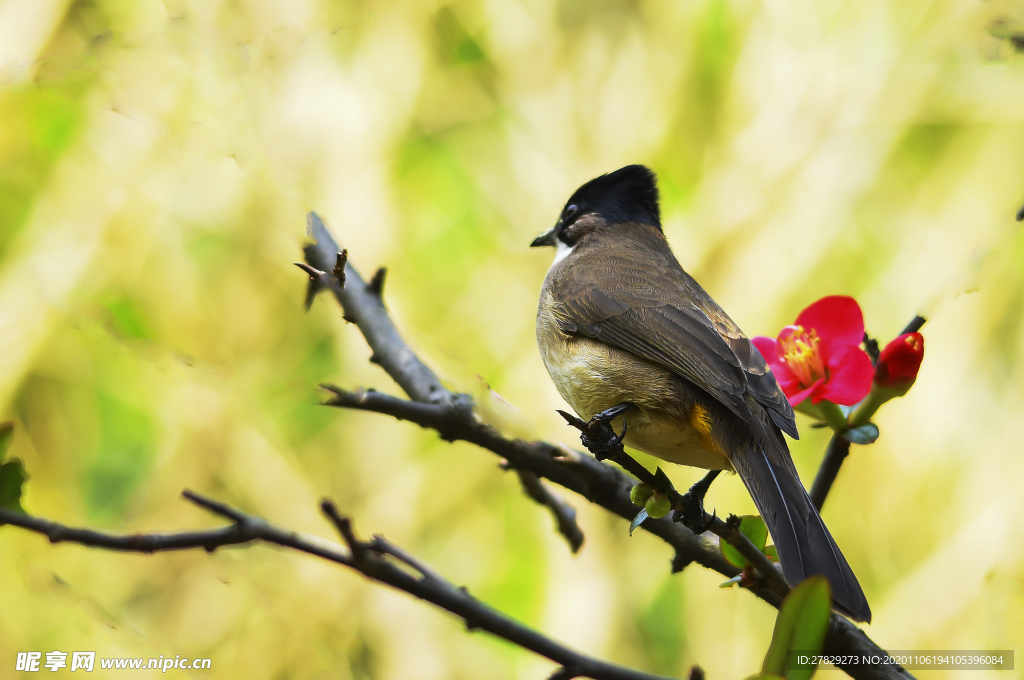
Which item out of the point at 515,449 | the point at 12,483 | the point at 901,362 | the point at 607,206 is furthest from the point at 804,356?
the point at 607,206

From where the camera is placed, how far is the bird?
1154mm

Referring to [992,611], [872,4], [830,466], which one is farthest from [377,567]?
[872,4]

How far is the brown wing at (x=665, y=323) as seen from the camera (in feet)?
4.76

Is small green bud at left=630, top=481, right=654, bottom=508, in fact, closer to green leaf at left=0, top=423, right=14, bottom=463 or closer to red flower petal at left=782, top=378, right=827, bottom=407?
red flower petal at left=782, top=378, right=827, bottom=407

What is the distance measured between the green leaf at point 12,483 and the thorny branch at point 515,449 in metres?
0.36

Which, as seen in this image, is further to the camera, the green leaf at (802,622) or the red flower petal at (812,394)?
the red flower petal at (812,394)

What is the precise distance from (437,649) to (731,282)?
2049 millimetres

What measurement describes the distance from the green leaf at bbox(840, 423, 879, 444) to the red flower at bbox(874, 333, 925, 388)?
2.6 inches

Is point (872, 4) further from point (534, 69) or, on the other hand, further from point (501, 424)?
point (501, 424)

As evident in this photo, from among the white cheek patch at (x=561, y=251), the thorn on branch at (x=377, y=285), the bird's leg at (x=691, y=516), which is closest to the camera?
the bird's leg at (x=691, y=516)

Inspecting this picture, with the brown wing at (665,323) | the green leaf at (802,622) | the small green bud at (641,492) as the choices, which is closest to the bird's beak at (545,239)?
the brown wing at (665,323)

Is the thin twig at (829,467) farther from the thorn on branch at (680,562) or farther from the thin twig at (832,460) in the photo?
the thorn on branch at (680,562)

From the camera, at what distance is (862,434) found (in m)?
1.16

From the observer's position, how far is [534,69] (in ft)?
13.0
